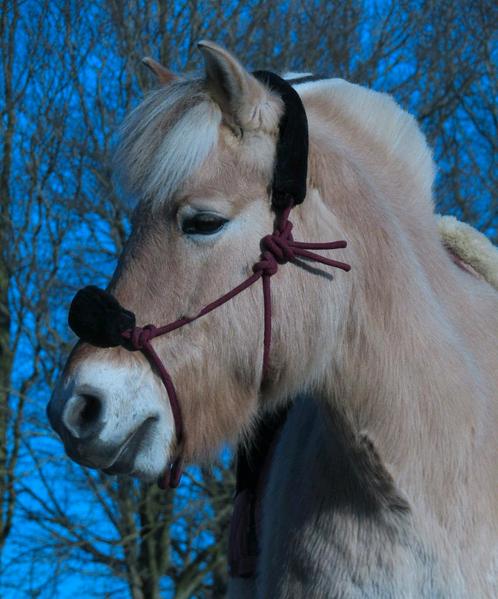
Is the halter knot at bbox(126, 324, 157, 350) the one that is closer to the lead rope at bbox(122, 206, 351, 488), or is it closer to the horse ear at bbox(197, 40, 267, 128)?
the lead rope at bbox(122, 206, 351, 488)

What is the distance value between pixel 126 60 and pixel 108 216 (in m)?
1.83

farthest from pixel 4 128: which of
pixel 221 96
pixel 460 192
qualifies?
pixel 221 96

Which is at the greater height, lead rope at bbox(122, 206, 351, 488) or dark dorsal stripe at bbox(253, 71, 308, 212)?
dark dorsal stripe at bbox(253, 71, 308, 212)

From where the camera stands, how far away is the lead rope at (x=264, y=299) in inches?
103

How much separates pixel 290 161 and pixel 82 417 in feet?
3.09

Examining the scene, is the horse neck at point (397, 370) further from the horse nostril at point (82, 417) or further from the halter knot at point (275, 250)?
the horse nostril at point (82, 417)

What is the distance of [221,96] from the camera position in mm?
2785

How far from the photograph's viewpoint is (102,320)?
2602 millimetres

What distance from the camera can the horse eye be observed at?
2.67 m

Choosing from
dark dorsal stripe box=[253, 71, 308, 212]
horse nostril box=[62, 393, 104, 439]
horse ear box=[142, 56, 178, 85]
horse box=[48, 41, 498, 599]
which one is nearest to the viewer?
horse nostril box=[62, 393, 104, 439]

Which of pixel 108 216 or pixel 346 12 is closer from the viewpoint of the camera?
pixel 108 216

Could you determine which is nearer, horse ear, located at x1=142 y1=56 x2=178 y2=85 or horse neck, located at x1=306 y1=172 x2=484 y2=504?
horse neck, located at x1=306 y1=172 x2=484 y2=504

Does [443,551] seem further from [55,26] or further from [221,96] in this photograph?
[55,26]

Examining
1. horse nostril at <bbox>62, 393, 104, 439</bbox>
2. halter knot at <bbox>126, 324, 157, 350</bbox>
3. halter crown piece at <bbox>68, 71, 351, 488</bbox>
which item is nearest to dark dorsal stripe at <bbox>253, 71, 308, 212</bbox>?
halter crown piece at <bbox>68, 71, 351, 488</bbox>
